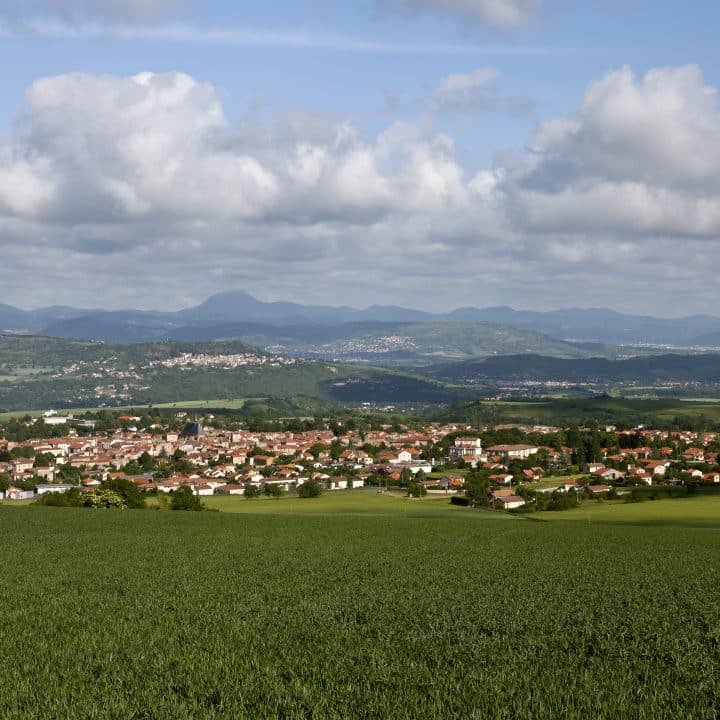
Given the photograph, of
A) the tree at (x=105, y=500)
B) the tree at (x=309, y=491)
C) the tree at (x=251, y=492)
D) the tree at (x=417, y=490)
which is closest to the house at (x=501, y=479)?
the tree at (x=417, y=490)

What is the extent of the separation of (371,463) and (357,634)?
123052 millimetres

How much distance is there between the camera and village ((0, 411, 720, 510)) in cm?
9865

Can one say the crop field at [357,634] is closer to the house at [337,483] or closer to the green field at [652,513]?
the green field at [652,513]

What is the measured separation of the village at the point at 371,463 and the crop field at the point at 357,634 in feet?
174

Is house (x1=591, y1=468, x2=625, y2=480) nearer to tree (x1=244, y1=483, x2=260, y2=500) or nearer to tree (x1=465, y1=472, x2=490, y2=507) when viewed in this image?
tree (x1=465, y1=472, x2=490, y2=507)

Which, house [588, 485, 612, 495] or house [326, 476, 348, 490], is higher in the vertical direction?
house [588, 485, 612, 495]

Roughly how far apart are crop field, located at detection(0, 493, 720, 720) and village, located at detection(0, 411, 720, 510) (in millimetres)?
53040

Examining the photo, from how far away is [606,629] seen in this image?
16.6 m

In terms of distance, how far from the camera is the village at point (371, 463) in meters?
98.7

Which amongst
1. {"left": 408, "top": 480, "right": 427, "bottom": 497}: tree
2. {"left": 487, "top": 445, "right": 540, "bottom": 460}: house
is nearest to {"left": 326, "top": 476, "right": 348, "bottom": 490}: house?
{"left": 408, "top": 480, "right": 427, "bottom": 497}: tree

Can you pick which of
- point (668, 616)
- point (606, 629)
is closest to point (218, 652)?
point (606, 629)

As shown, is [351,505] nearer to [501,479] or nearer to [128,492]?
[128,492]

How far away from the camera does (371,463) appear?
5448 inches

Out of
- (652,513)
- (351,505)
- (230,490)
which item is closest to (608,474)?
(652,513)
